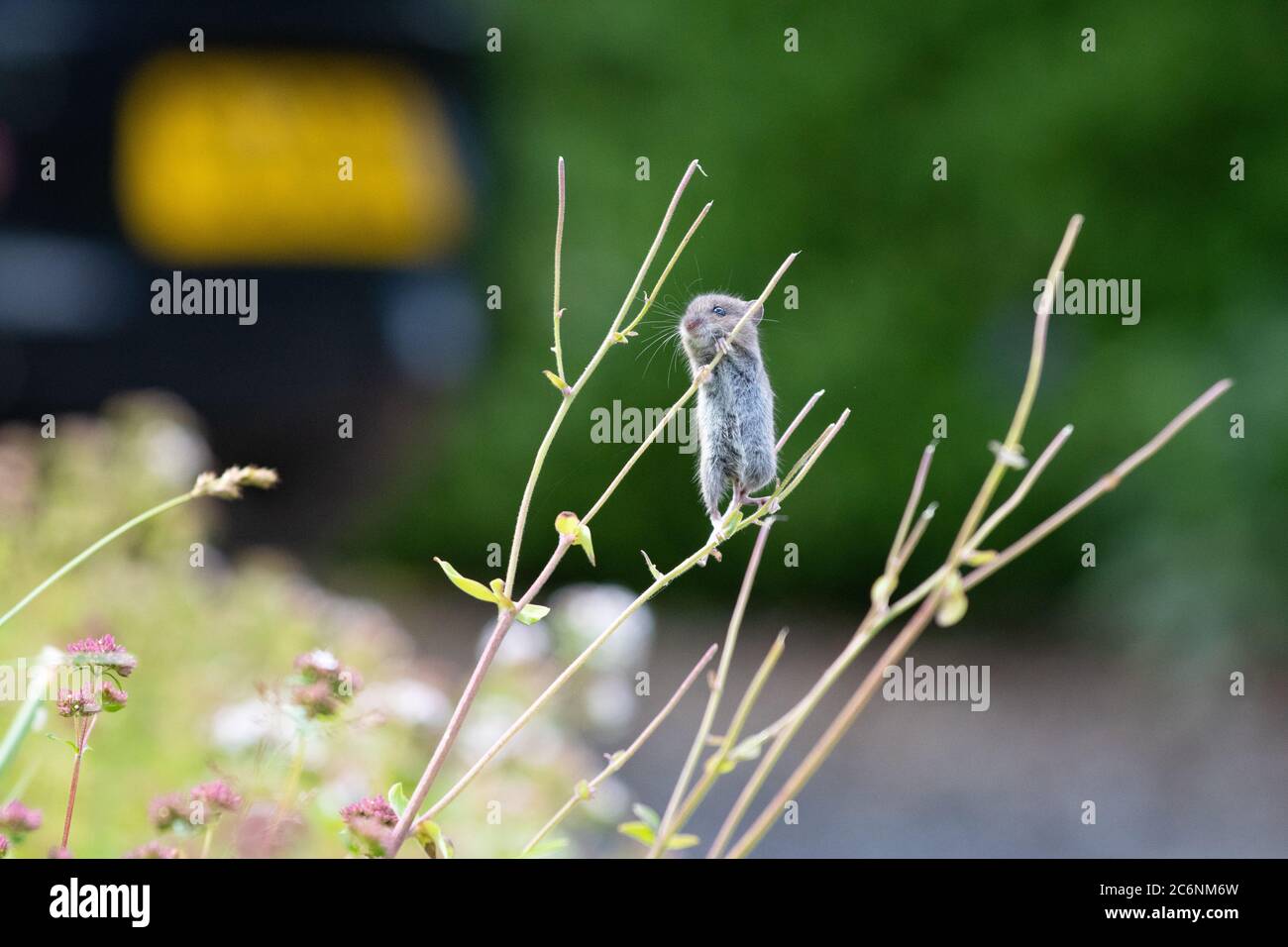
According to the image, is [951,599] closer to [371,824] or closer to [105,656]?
[371,824]

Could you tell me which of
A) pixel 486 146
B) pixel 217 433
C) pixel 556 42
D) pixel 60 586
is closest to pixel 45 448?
pixel 60 586

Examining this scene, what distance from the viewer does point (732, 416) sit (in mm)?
1812

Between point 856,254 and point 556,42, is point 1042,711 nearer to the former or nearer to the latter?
point 856,254

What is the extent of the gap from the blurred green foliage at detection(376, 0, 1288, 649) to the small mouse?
5693 mm

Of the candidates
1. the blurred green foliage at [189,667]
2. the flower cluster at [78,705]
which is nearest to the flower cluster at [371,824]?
the flower cluster at [78,705]

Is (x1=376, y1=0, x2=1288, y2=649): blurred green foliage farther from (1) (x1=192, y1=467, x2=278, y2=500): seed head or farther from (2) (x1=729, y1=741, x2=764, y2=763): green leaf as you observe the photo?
(2) (x1=729, y1=741, x2=764, y2=763): green leaf

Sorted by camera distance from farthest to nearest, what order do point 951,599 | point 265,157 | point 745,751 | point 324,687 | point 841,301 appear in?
1. point 841,301
2. point 265,157
3. point 324,687
4. point 745,751
5. point 951,599

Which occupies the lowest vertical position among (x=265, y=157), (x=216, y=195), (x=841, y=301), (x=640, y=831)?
(x=640, y=831)

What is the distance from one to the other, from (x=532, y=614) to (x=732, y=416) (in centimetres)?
44

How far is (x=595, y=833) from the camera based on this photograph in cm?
418

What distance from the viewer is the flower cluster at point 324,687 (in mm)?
1698

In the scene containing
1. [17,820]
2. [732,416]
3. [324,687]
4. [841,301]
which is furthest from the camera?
[841,301]

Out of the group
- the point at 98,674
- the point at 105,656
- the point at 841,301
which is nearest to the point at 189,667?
the point at 98,674

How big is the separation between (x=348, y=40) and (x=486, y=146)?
1.23 m
